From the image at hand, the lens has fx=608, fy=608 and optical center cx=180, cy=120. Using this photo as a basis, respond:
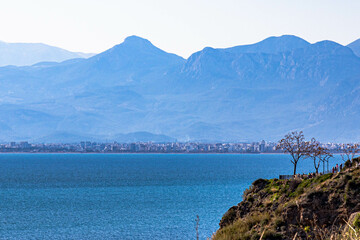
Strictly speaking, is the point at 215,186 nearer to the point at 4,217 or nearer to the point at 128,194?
the point at 128,194

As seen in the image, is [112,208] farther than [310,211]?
Yes

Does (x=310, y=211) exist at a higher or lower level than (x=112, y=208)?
higher

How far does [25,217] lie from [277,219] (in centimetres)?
5239

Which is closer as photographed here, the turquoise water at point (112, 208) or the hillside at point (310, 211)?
the hillside at point (310, 211)

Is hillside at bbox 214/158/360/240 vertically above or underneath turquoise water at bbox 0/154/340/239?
above

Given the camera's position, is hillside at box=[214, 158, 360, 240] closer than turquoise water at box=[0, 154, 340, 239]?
Yes

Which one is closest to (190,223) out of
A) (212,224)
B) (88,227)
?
(212,224)

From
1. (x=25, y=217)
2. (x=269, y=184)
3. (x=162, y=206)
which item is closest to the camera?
(x=269, y=184)

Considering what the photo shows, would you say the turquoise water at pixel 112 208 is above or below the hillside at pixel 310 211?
below

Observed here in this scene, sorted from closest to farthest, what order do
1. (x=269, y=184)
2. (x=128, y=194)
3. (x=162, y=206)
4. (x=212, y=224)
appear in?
(x=269, y=184) → (x=212, y=224) → (x=162, y=206) → (x=128, y=194)

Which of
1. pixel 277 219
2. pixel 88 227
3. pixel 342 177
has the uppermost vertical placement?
pixel 342 177

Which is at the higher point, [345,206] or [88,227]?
[345,206]

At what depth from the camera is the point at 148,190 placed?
118 metres

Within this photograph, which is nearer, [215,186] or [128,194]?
[128,194]
